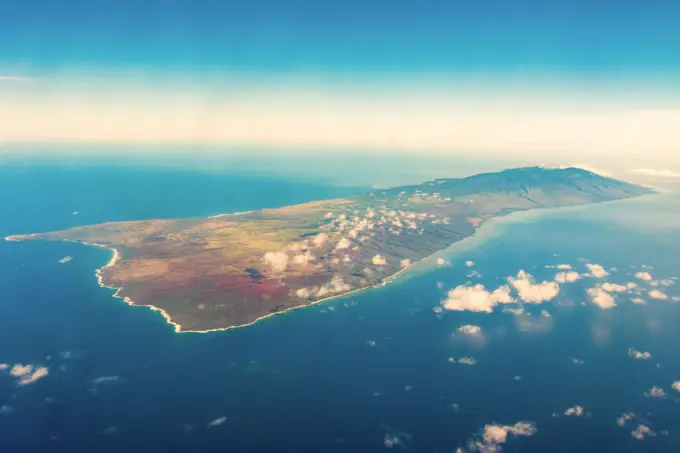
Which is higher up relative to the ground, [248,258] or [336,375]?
[248,258]

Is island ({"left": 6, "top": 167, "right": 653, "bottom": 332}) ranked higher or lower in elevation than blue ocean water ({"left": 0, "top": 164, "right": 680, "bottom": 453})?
higher

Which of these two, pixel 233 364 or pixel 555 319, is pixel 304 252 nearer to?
pixel 233 364

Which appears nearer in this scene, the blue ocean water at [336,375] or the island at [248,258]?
the blue ocean water at [336,375]

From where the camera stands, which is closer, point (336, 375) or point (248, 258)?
point (336, 375)

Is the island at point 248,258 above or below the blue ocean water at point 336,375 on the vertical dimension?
above
